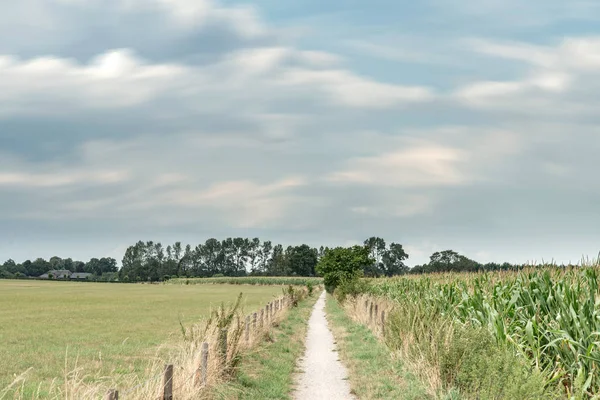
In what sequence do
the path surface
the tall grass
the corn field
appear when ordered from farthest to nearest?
the path surface, the corn field, the tall grass

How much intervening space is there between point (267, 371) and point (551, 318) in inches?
287

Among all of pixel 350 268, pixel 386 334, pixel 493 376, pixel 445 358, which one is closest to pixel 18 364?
pixel 386 334

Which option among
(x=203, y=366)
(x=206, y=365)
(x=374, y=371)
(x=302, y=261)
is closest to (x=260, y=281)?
(x=302, y=261)

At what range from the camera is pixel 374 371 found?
48.9ft

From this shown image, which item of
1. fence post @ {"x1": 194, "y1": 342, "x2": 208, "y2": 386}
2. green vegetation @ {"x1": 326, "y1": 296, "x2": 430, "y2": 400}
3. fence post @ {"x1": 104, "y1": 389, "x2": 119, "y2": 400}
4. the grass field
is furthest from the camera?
the grass field

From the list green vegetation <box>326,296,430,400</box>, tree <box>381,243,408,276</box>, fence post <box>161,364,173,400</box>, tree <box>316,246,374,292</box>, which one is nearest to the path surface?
green vegetation <box>326,296,430,400</box>

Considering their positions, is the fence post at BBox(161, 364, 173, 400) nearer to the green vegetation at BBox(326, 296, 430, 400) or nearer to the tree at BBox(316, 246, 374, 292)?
the green vegetation at BBox(326, 296, 430, 400)

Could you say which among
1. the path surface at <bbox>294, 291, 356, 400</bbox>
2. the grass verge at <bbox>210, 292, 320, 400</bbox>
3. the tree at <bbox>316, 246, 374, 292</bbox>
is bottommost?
the path surface at <bbox>294, 291, 356, 400</bbox>

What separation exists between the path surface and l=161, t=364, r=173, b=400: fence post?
15.1 feet

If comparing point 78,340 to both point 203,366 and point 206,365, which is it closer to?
point 206,365

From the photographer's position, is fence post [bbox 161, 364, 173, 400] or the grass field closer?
fence post [bbox 161, 364, 173, 400]

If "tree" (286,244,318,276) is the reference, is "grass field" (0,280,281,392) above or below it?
below

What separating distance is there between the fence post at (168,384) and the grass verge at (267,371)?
2466mm

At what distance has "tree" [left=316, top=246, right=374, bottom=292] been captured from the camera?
67.2m
